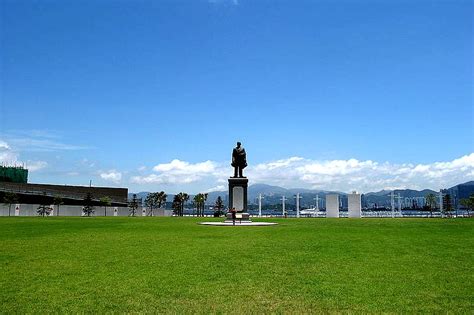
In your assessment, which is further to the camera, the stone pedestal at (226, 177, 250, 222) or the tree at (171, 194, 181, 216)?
the tree at (171, 194, 181, 216)

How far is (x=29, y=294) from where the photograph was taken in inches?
325

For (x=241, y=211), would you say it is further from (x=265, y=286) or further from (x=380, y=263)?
(x=265, y=286)

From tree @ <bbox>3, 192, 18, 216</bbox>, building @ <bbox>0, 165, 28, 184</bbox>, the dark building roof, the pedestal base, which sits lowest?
the pedestal base

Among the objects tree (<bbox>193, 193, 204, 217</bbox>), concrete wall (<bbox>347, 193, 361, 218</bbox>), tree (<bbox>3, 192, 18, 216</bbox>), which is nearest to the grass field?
concrete wall (<bbox>347, 193, 361, 218</bbox>)

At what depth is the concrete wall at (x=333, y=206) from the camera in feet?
195

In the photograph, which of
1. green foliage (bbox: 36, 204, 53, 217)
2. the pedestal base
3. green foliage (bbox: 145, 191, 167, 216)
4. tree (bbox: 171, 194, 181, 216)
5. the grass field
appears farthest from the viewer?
green foliage (bbox: 145, 191, 167, 216)

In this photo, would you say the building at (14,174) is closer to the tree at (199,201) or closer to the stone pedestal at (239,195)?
the tree at (199,201)

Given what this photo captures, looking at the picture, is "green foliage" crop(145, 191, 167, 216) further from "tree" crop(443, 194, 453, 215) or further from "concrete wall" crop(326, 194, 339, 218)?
"tree" crop(443, 194, 453, 215)

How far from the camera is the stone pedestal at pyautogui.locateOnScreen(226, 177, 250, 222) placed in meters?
36.9

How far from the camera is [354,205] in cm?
5888

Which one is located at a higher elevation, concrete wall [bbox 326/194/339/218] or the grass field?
concrete wall [bbox 326/194/339/218]

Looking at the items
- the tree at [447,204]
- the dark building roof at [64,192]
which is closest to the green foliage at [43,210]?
the dark building roof at [64,192]

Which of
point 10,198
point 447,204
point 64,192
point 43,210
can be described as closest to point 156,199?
point 64,192

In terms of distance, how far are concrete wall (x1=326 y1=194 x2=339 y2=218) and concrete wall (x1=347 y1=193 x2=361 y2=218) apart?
1709 millimetres
